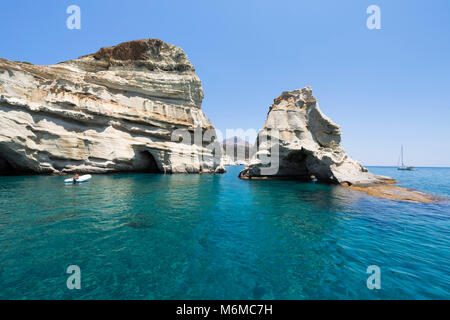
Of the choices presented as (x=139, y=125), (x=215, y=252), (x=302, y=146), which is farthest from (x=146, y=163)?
(x=215, y=252)

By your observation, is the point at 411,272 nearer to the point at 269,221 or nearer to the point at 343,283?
the point at 343,283

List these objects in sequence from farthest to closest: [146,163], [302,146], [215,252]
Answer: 1. [146,163]
2. [302,146]
3. [215,252]

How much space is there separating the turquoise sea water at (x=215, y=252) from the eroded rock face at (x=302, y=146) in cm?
1276

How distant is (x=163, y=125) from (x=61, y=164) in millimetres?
14552

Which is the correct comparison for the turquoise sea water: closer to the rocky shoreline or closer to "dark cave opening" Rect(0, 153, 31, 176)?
the rocky shoreline

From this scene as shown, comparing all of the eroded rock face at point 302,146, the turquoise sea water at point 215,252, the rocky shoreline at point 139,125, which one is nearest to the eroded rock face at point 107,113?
the rocky shoreline at point 139,125

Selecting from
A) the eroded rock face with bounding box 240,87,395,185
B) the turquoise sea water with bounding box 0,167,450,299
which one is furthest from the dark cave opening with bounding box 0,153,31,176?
the eroded rock face with bounding box 240,87,395,185

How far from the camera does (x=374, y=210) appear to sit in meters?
10.1

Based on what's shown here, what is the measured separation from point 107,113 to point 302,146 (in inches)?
1127

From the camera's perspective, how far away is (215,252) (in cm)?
510

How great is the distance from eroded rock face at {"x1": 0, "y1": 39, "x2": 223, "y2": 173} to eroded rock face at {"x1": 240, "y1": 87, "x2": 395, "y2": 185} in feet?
39.0

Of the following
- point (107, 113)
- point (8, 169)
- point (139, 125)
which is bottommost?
point (8, 169)

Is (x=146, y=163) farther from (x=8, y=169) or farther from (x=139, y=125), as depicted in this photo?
(x=8, y=169)

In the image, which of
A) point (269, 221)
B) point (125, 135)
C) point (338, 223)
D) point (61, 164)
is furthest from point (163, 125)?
point (338, 223)
